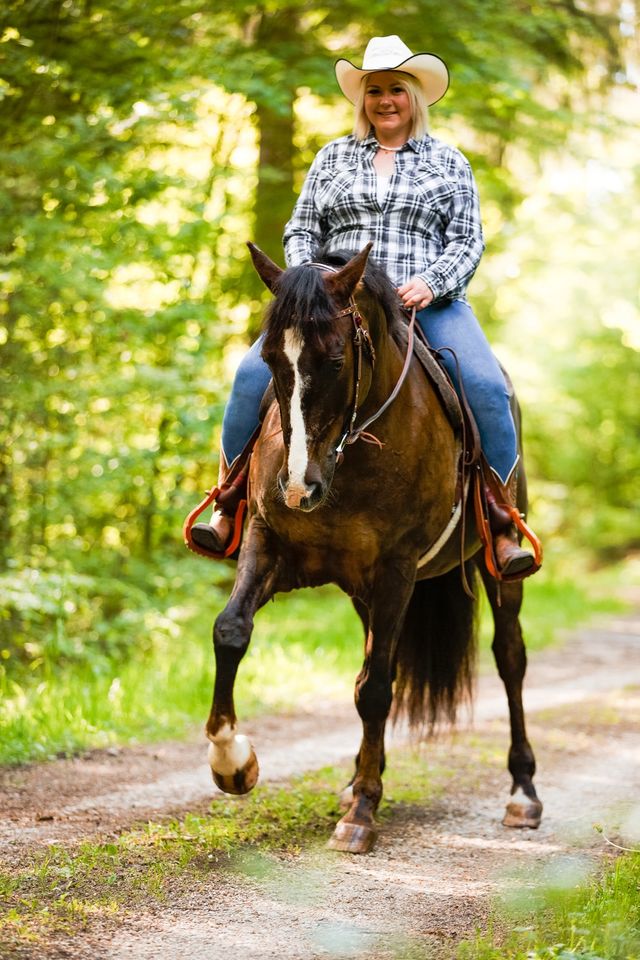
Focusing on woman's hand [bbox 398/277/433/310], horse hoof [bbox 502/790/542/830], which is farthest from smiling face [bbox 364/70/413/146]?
horse hoof [bbox 502/790/542/830]

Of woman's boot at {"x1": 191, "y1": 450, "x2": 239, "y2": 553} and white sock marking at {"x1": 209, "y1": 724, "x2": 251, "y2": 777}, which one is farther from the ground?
woman's boot at {"x1": 191, "y1": 450, "x2": 239, "y2": 553}

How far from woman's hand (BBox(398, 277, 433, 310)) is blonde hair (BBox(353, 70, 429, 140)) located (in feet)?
2.87

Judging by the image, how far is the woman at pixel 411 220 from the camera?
16.8ft

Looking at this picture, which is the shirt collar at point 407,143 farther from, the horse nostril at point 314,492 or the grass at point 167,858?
Result: the grass at point 167,858

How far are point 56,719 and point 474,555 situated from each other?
110 inches

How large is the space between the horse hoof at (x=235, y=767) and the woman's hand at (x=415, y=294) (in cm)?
212

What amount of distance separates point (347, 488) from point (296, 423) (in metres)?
0.64

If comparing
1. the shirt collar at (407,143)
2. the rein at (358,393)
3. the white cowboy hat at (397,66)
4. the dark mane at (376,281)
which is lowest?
the rein at (358,393)

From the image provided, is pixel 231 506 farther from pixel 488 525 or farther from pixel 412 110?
pixel 412 110

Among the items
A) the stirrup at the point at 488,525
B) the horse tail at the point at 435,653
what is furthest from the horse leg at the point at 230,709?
the horse tail at the point at 435,653

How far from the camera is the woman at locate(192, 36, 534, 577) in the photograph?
5.11 metres

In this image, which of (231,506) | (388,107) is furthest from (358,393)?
(388,107)

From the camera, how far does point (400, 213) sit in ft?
16.8

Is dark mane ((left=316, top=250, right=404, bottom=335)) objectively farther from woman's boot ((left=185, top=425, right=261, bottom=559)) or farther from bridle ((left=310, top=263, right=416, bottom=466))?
woman's boot ((left=185, top=425, right=261, bottom=559))
